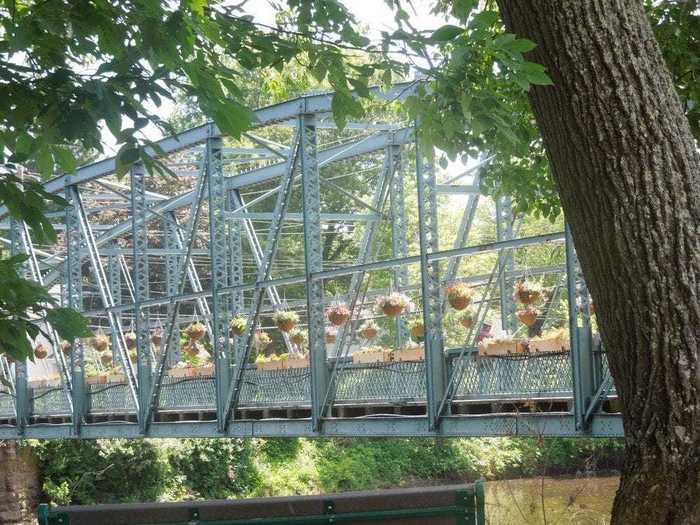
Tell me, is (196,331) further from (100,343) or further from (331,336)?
(100,343)

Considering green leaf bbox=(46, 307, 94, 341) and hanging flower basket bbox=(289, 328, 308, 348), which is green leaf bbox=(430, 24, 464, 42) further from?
hanging flower basket bbox=(289, 328, 308, 348)

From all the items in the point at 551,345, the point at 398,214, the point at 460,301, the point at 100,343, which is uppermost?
the point at 398,214

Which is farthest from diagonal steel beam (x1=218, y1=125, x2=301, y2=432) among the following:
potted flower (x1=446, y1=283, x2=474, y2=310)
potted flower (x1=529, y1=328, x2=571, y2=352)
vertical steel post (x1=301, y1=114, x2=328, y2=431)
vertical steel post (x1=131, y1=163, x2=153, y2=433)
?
potted flower (x1=529, y1=328, x2=571, y2=352)

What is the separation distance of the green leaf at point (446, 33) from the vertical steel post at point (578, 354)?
607 cm

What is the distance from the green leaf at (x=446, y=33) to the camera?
14.1 ft

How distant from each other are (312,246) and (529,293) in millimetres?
2908

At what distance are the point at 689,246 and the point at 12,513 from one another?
2288cm

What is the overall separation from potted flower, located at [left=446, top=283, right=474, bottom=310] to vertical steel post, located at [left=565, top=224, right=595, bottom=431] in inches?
92.2

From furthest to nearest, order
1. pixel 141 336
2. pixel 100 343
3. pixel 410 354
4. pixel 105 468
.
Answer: pixel 105 468 < pixel 100 343 < pixel 141 336 < pixel 410 354

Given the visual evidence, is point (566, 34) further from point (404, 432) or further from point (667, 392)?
point (404, 432)

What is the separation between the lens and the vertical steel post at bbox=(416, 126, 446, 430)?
1212 cm

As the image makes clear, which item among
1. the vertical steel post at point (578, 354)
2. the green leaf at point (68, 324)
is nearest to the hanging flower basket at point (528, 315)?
the vertical steel post at point (578, 354)

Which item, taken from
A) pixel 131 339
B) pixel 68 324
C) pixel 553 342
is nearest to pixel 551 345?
pixel 553 342

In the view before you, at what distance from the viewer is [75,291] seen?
861 inches
